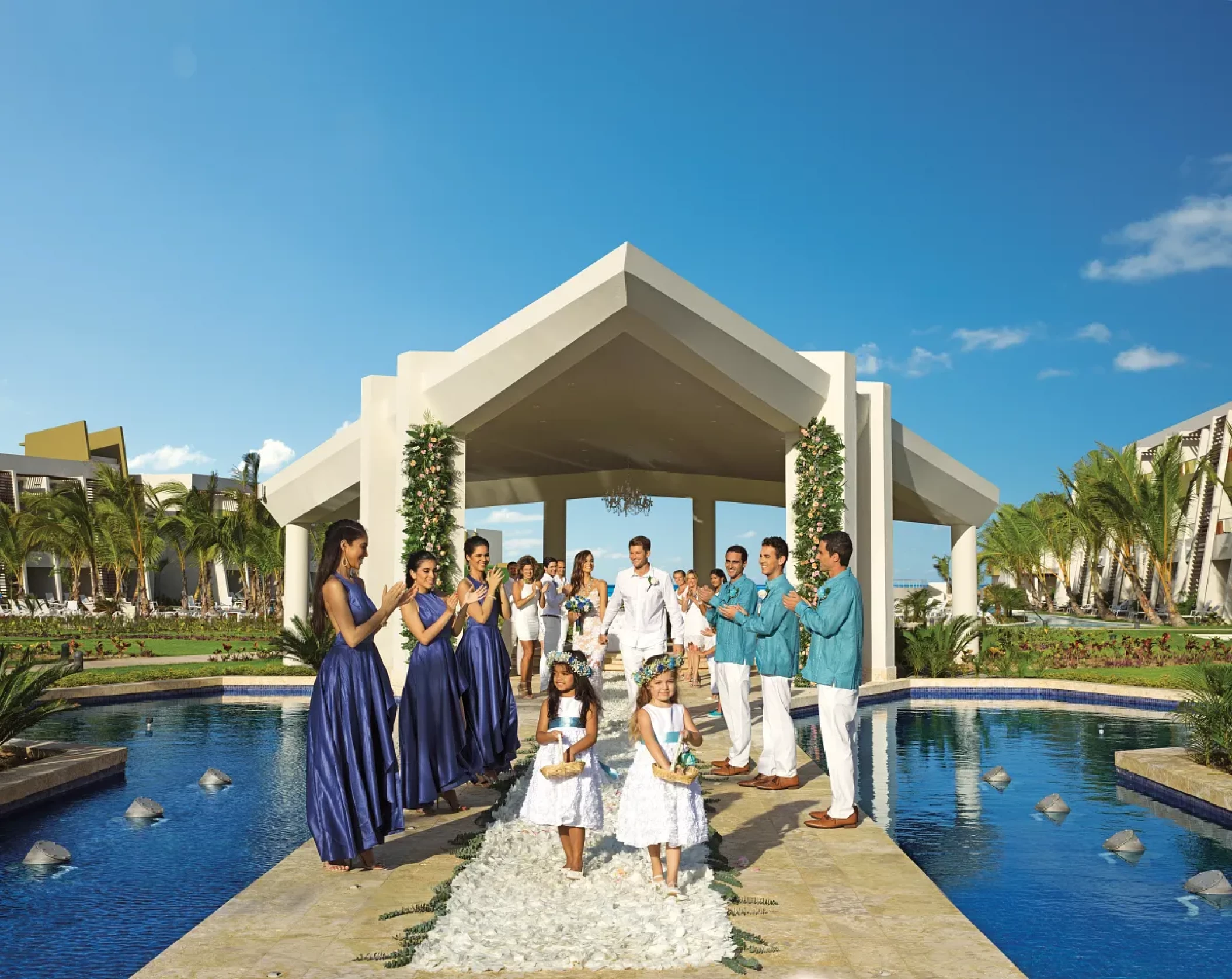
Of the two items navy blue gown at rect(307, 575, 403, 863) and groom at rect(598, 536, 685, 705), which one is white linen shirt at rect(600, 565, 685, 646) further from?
navy blue gown at rect(307, 575, 403, 863)

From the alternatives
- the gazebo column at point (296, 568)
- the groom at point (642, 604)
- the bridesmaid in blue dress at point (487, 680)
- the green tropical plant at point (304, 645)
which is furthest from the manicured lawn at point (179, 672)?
the bridesmaid in blue dress at point (487, 680)

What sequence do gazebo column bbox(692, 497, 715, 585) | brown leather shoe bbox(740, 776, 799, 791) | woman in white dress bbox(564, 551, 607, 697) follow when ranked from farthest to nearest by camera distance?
gazebo column bbox(692, 497, 715, 585) < woman in white dress bbox(564, 551, 607, 697) < brown leather shoe bbox(740, 776, 799, 791)

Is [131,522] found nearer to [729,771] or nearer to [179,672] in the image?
[179,672]

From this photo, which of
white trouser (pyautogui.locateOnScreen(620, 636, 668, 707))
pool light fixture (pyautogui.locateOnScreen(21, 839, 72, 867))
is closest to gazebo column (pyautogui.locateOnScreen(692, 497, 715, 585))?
white trouser (pyautogui.locateOnScreen(620, 636, 668, 707))

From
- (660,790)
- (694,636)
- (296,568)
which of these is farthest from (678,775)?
(296,568)

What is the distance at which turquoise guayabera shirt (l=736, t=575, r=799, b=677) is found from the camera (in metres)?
6.75

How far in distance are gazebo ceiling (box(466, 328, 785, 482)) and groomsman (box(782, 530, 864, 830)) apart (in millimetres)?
7027

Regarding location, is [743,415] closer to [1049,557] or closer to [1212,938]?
[1212,938]

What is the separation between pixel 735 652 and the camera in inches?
283

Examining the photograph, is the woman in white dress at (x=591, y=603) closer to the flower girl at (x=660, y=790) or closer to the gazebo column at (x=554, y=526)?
the flower girl at (x=660, y=790)

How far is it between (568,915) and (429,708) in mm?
2037

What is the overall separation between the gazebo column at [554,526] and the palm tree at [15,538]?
22538 mm

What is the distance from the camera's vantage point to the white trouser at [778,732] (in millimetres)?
6805

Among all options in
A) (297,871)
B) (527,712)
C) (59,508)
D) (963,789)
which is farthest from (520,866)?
Answer: (59,508)
